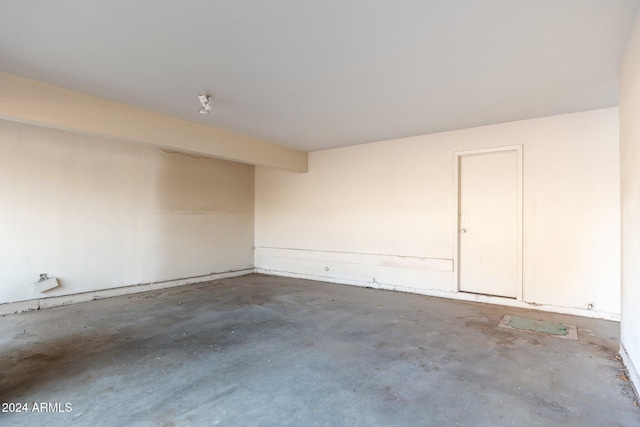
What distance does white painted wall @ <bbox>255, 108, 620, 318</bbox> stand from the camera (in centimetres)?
409

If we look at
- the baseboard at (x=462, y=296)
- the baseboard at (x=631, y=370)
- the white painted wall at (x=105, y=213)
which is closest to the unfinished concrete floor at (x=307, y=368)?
the baseboard at (x=631, y=370)

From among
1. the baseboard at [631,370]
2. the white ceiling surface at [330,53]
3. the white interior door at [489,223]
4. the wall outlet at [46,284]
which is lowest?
the baseboard at [631,370]

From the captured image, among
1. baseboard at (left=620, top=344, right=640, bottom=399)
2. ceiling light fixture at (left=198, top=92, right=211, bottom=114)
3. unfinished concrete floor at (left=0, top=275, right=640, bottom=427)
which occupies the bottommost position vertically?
unfinished concrete floor at (left=0, top=275, right=640, bottom=427)

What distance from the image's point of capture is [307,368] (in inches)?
107

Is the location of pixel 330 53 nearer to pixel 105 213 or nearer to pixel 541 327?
pixel 541 327

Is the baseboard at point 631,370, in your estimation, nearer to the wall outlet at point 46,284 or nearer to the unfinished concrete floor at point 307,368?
the unfinished concrete floor at point 307,368

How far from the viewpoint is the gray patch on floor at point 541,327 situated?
351 cm

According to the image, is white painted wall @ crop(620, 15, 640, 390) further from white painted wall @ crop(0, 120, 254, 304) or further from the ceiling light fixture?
white painted wall @ crop(0, 120, 254, 304)

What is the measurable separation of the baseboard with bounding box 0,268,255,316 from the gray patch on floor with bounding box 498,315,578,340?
17.3ft

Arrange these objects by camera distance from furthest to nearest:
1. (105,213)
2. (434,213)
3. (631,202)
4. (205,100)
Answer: (434,213), (105,213), (205,100), (631,202)

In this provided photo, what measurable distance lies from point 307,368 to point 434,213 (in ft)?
11.7

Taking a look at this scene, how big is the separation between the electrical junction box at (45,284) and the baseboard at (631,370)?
6.41 meters

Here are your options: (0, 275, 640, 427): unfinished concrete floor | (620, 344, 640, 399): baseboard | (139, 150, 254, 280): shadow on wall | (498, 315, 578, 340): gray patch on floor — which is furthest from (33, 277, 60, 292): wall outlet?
(620, 344, 640, 399): baseboard

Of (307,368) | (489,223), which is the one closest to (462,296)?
(489,223)
